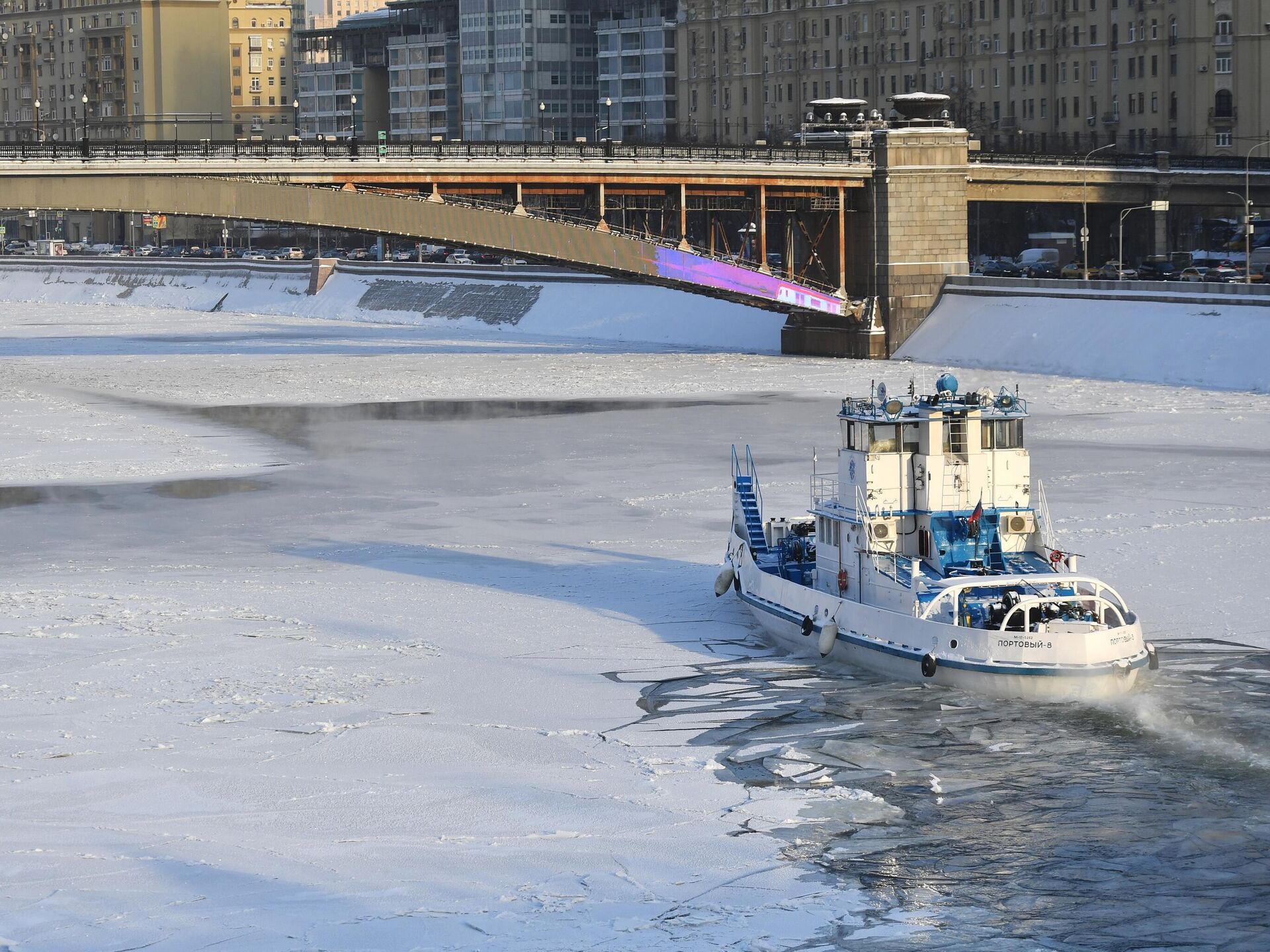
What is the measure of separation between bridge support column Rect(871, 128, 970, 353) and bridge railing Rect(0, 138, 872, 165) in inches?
61.8

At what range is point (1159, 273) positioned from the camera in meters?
113

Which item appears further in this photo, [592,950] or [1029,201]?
[1029,201]

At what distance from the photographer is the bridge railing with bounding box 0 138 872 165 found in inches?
3182

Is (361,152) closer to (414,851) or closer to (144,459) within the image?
(144,459)

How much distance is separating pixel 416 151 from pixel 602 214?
Answer: 348 inches

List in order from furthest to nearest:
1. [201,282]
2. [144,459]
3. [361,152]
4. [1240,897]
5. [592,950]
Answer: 1. [201,282]
2. [361,152]
3. [144,459]
4. [1240,897]
5. [592,950]

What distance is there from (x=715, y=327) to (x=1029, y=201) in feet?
59.6

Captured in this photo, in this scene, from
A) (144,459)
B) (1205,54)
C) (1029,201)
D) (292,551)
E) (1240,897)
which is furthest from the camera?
(1205,54)

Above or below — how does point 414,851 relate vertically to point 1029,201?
below

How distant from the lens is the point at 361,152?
86312 mm

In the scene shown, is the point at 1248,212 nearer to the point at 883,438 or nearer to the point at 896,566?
the point at 883,438

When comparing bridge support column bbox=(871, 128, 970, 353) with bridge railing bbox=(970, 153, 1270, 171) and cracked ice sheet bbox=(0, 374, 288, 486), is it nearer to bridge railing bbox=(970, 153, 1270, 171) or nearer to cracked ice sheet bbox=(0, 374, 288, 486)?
bridge railing bbox=(970, 153, 1270, 171)

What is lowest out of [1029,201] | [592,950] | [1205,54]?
[592,950]

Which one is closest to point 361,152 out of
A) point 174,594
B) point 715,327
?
point 715,327
